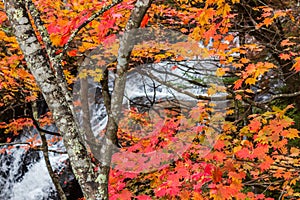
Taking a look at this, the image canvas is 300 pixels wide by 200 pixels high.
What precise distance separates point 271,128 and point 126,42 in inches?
94.1

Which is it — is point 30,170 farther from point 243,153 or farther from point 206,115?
point 243,153

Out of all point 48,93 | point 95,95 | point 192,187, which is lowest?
point 192,187

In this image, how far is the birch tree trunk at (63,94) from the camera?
6.24ft

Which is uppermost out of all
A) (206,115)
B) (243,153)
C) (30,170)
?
(30,170)

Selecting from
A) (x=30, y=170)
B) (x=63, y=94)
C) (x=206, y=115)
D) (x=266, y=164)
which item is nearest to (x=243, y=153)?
(x=266, y=164)

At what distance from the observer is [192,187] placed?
3.46 m

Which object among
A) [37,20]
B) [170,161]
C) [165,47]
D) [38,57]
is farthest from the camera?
[165,47]

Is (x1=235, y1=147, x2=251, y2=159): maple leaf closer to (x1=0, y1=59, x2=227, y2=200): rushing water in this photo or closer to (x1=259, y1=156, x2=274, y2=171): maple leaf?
(x1=259, y1=156, x2=274, y2=171): maple leaf

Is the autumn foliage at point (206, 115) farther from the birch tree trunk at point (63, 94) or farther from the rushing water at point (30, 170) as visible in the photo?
the rushing water at point (30, 170)

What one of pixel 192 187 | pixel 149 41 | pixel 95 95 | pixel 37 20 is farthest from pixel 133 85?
pixel 37 20

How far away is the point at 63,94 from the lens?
6.64 ft

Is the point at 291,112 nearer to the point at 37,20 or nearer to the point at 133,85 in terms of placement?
the point at 133,85

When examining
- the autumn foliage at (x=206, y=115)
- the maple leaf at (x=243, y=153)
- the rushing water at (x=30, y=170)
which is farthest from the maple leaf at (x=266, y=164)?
the rushing water at (x=30, y=170)

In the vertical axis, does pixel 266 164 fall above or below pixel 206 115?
below
